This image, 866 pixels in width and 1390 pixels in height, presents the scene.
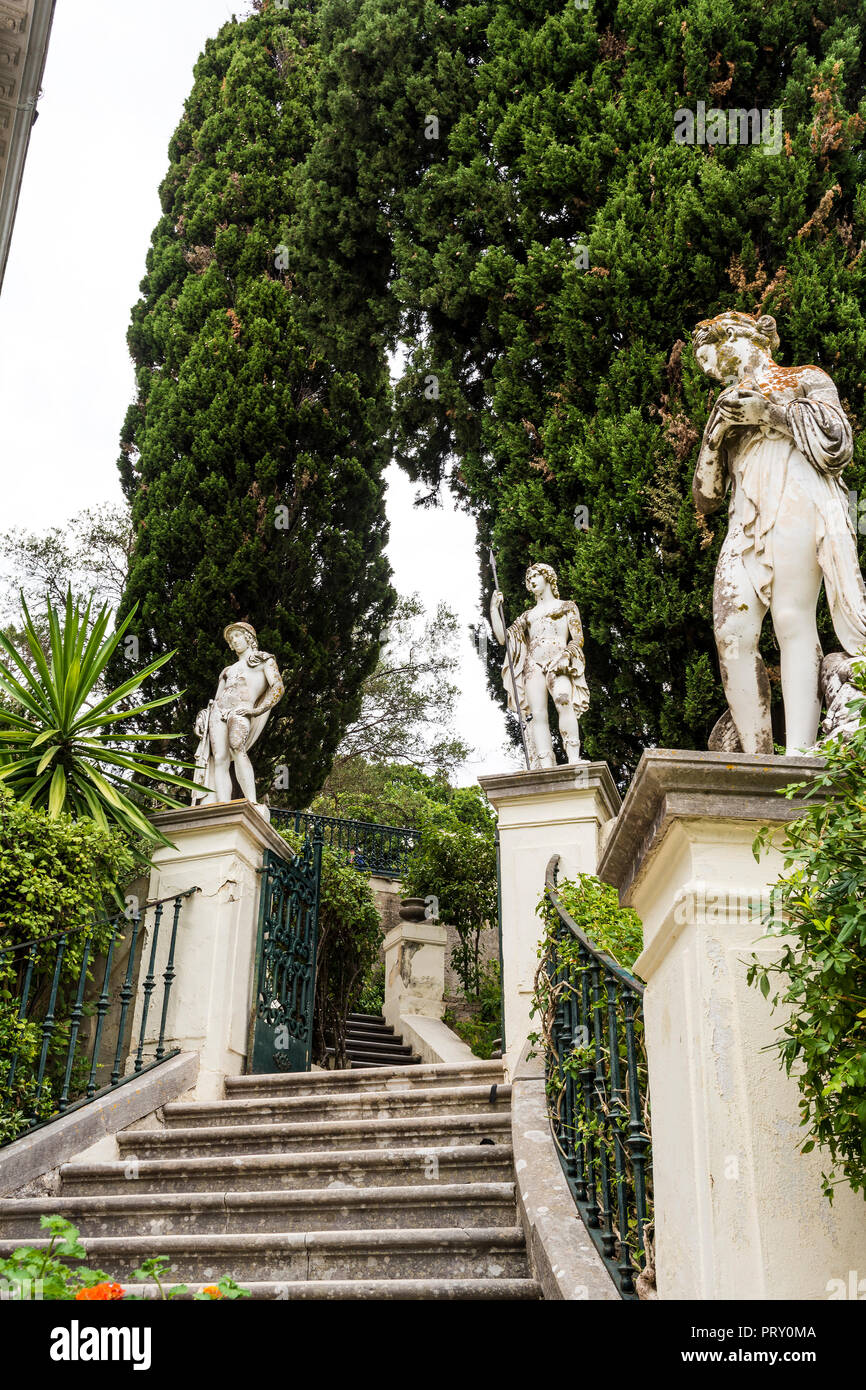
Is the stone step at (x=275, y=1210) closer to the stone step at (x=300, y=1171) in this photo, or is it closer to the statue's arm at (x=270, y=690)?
the stone step at (x=300, y=1171)

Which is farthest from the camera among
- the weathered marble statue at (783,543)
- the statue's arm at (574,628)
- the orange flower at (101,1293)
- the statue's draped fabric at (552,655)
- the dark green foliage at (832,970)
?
the statue's arm at (574,628)

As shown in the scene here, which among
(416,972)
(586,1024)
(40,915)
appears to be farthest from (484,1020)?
(586,1024)

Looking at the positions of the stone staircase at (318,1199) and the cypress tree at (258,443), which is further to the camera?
the cypress tree at (258,443)

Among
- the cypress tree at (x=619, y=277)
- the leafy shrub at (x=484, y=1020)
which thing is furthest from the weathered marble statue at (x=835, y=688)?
the leafy shrub at (x=484, y=1020)

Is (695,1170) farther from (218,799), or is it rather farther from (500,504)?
(500,504)

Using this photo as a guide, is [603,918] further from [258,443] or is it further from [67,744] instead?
[258,443]

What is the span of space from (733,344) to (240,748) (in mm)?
4783

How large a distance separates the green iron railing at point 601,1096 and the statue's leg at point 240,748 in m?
3.52

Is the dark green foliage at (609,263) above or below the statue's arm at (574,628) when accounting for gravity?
above

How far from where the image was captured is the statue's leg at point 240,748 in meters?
7.44

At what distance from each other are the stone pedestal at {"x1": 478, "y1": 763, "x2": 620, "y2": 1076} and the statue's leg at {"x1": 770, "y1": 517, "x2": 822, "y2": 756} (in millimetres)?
3059

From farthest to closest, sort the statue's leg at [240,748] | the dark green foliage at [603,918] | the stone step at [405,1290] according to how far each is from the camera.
→ the statue's leg at [240,748] → the dark green foliage at [603,918] → the stone step at [405,1290]

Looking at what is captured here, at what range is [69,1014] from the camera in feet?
19.8

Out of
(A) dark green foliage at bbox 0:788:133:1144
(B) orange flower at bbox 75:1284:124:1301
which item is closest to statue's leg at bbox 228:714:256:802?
(A) dark green foliage at bbox 0:788:133:1144
